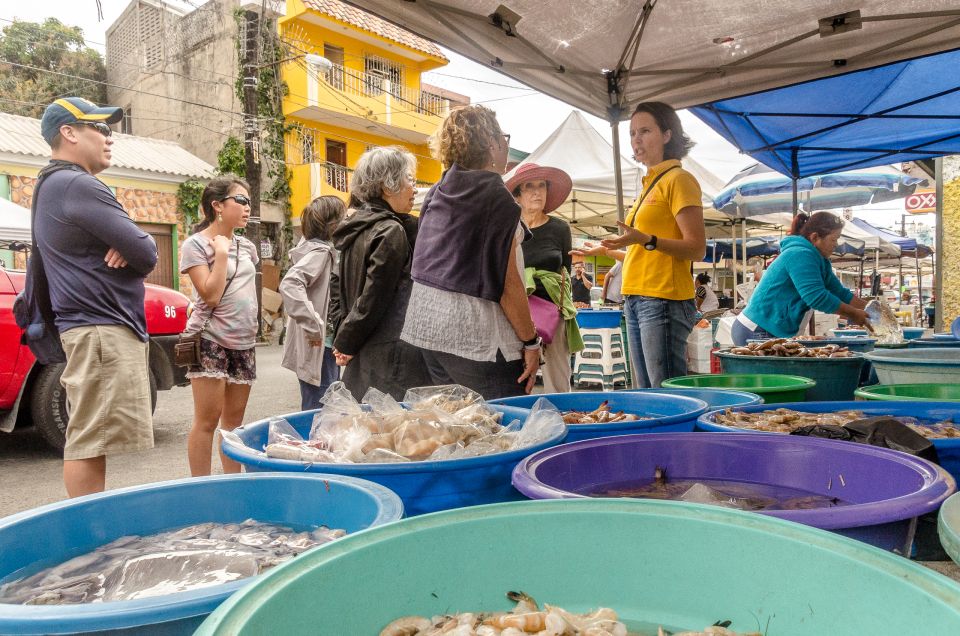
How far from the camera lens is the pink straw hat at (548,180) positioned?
4.05 m

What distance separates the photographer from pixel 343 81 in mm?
21938

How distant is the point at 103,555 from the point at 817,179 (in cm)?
1110

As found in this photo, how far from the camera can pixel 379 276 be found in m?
2.78

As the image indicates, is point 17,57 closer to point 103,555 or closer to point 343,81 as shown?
point 343,81

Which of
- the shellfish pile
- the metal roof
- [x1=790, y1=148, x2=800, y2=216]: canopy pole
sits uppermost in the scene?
the metal roof

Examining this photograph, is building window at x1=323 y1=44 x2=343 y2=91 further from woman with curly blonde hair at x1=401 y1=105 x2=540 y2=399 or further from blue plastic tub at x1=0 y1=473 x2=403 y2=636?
blue plastic tub at x1=0 y1=473 x2=403 y2=636

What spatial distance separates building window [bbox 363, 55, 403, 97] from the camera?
23.1 meters

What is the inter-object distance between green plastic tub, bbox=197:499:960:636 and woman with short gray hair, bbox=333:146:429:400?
191cm

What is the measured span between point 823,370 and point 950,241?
531 centimetres

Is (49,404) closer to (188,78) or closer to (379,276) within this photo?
(379,276)

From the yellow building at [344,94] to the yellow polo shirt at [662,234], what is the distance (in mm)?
16339

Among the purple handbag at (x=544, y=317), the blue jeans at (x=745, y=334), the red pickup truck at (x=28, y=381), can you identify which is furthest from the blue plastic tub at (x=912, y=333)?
the red pickup truck at (x=28, y=381)

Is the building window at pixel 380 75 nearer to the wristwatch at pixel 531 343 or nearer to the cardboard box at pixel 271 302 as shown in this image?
the cardboard box at pixel 271 302

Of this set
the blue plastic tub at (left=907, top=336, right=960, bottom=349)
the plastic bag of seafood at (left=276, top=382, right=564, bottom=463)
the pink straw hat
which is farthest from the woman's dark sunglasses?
the blue plastic tub at (left=907, top=336, right=960, bottom=349)
